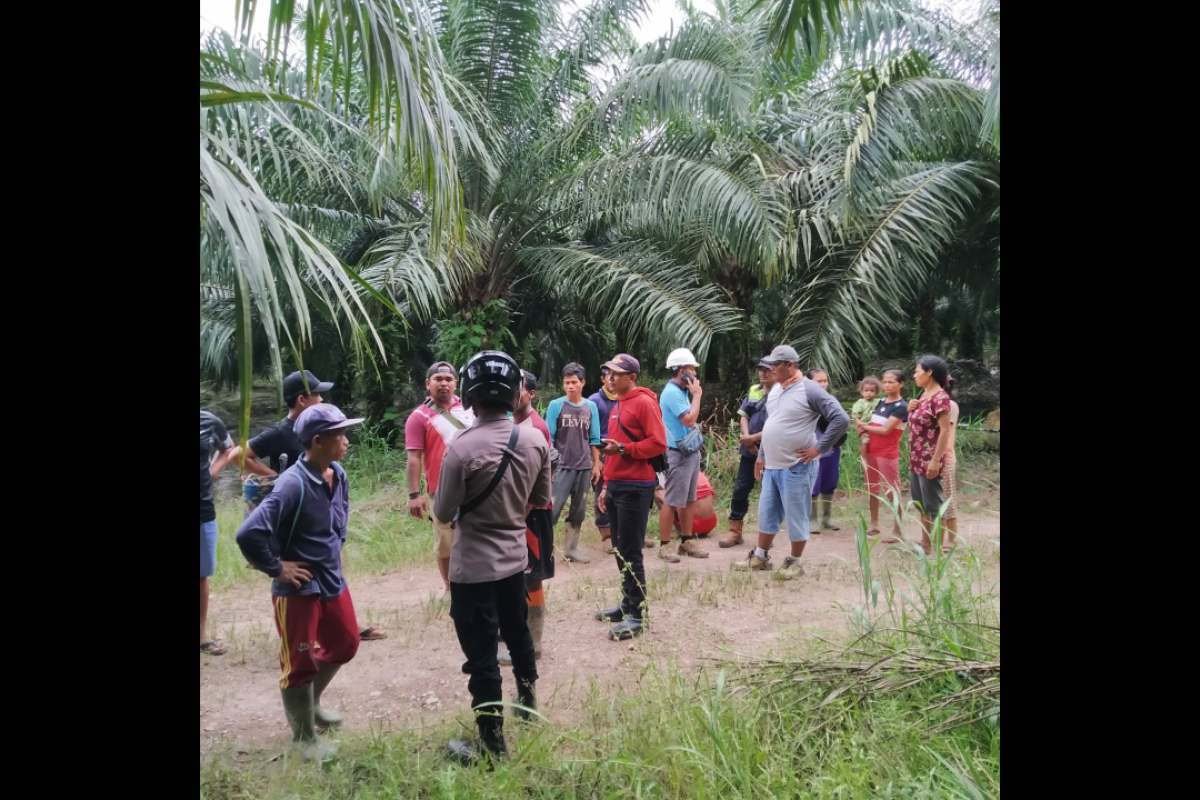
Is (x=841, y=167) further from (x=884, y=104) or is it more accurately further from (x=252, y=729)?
(x=252, y=729)

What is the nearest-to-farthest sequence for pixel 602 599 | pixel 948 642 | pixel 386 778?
pixel 386 778
pixel 948 642
pixel 602 599

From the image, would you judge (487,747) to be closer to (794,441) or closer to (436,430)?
(436,430)

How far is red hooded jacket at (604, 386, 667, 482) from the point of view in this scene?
14.9 ft

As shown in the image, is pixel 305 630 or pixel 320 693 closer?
pixel 305 630

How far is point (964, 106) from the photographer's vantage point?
7.43 metres

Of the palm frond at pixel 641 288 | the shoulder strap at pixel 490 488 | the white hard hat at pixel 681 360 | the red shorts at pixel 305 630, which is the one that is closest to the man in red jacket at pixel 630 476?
the white hard hat at pixel 681 360

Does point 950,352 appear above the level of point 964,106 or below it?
below

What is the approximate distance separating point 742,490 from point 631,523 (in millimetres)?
2439

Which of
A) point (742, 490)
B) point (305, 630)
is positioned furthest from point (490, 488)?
point (742, 490)

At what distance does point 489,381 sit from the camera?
9.87 feet

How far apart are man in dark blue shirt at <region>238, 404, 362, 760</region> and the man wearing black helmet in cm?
45

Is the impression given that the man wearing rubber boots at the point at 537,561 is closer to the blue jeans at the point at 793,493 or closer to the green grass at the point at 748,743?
the green grass at the point at 748,743
